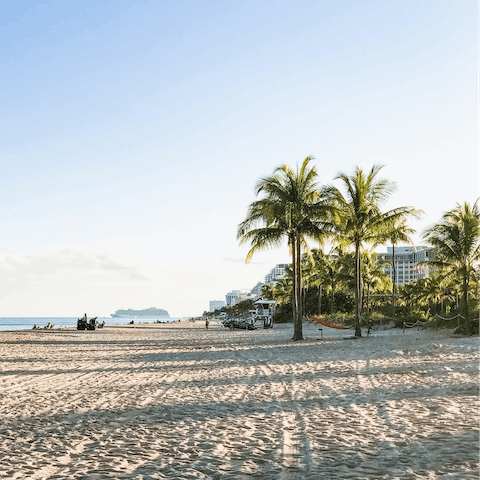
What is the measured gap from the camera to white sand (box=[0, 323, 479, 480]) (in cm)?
466

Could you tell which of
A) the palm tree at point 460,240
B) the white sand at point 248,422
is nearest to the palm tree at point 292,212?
the palm tree at point 460,240

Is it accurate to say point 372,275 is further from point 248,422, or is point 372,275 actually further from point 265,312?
point 248,422

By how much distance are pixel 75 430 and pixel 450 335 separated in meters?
16.6

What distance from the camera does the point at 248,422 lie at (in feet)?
21.5

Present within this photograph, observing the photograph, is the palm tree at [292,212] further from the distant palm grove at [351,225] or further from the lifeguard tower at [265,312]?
the lifeguard tower at [265,312]

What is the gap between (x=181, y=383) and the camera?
1019 centimetres

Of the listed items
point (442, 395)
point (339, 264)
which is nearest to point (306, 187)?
point (442, 395)

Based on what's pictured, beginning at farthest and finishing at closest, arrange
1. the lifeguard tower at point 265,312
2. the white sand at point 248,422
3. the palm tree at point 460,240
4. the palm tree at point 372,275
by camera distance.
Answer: the lifeguard tower at point 265,312
the palm tree at point 372,275
the palm tree at point 460,240
the white sand at point 248,422

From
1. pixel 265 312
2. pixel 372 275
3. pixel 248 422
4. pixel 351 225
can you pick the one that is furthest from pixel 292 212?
pixel 265 312

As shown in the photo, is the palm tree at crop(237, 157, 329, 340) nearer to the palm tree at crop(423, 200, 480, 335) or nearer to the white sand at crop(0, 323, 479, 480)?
the palm tree at crop(423, 200, 480, 335)

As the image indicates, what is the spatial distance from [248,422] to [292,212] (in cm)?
1465

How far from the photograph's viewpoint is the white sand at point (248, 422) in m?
4.66

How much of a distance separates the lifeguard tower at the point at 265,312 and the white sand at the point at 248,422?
3026cm

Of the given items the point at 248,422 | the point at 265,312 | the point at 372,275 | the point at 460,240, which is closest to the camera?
the point at 248,422
